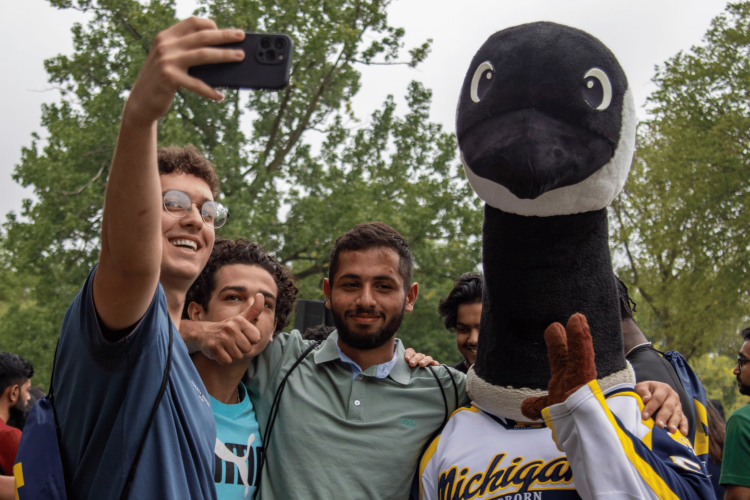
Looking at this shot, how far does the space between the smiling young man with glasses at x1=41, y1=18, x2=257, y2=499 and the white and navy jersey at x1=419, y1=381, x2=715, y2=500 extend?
1.00 metres

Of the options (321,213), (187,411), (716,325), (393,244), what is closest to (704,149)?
(716,325)

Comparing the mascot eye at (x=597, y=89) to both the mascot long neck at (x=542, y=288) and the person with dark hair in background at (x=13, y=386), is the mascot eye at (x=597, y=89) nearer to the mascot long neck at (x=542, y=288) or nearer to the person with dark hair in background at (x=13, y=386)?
the mascot long neck at (x=542, y=288)

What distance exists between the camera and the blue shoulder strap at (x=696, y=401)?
272 centimetres

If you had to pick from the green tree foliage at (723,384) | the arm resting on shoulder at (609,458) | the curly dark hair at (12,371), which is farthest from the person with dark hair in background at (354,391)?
the green tree foliage at (723,384)

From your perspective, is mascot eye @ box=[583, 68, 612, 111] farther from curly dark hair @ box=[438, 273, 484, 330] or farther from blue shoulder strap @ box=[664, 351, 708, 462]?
curly dark hair @ box=[438, 273, 484, 330]

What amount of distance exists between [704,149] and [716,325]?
3.29 metres

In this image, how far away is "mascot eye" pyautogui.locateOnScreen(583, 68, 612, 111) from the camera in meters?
2.16

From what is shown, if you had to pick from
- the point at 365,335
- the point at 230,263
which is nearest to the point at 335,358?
the point at 365,335

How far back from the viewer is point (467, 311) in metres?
4.24

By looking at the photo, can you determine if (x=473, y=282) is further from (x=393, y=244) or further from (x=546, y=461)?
(x=546, y=461)

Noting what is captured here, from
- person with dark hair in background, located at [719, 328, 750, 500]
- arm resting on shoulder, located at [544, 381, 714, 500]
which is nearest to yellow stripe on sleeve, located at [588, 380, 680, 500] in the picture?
arm resting on shoulder, located at [544, 381, 714, 500]

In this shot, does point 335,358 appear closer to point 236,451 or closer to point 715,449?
point 236,451

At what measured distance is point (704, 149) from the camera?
39.3 feet

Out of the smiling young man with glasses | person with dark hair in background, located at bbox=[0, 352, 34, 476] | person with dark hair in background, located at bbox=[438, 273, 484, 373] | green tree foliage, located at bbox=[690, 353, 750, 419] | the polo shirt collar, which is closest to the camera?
the smiling young man with glasses
